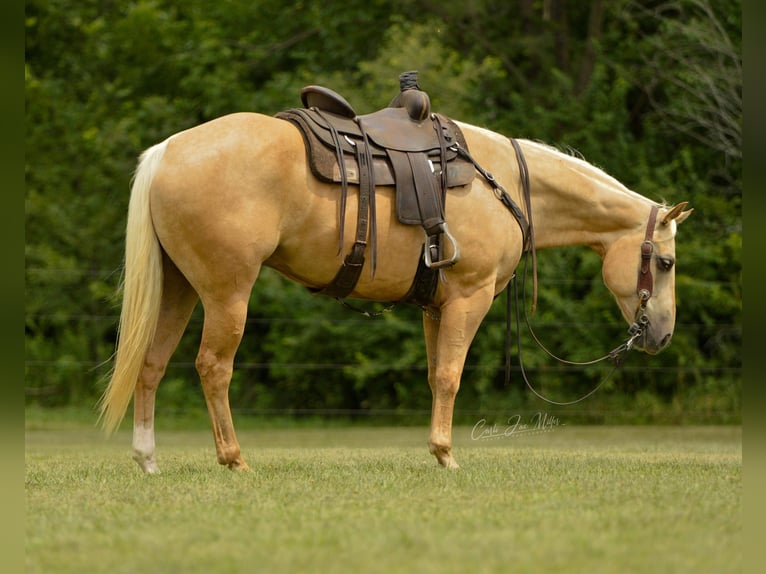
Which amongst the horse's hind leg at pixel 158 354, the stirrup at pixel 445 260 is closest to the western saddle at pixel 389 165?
the stirrup at pixel 445 260

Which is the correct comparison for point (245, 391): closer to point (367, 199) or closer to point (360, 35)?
point (360, 35)

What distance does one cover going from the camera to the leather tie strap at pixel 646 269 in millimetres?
7027

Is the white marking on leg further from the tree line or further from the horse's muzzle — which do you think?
the tree line

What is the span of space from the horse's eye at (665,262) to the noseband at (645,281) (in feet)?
0.21

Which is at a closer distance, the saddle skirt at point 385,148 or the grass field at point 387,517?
the grass field at point 387,517

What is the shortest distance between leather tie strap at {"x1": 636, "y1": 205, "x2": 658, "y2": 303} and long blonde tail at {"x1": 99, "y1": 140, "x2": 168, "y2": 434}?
306 cm

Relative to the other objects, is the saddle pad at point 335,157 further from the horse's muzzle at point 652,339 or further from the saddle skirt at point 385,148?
the horse's muzzle at point 652,339

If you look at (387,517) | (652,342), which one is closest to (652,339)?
(652,342)

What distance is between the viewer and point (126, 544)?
355 centimetres

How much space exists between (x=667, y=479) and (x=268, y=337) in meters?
10.2

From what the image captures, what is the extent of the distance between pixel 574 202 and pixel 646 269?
0.63 meters

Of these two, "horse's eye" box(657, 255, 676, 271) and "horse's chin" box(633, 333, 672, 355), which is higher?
"horse's eye" box(657, 255, 676, 271)

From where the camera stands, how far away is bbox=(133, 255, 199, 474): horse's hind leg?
5980 mm

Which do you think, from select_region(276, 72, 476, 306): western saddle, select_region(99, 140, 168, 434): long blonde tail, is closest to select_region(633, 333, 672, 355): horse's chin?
select_region(276, 72, 476, 306): western saddle
